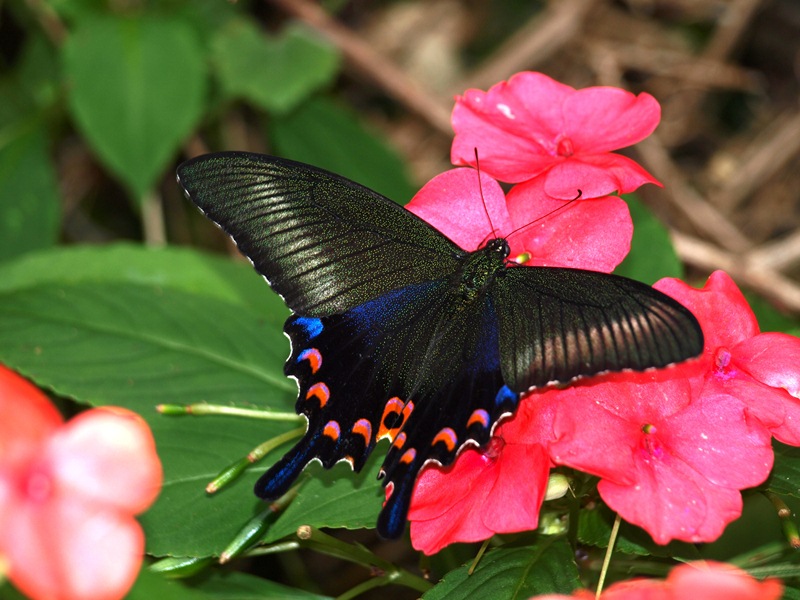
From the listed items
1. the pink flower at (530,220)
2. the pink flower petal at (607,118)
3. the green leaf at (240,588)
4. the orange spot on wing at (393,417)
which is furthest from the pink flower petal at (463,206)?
the green leaf at (240,588)

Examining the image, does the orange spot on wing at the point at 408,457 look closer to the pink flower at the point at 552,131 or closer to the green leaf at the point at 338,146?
the pink flower at the point at 552,131

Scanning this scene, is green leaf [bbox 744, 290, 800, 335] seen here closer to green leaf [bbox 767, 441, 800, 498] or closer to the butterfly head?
green leaf [bbox 767, 441, 800, 498]

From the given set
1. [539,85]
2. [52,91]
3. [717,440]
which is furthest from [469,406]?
[52,91]

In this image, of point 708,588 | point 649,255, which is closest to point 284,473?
point 708,588

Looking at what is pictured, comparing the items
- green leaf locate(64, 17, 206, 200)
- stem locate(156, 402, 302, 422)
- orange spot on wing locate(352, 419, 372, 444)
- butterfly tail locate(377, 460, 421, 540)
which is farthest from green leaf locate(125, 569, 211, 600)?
green leaf locate(64, 17, 206, 200)

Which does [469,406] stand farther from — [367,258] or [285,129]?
[285,129]

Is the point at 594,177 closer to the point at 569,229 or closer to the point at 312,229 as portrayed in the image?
the point at 569,229

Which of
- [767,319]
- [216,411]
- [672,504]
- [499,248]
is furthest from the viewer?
[767,319]
